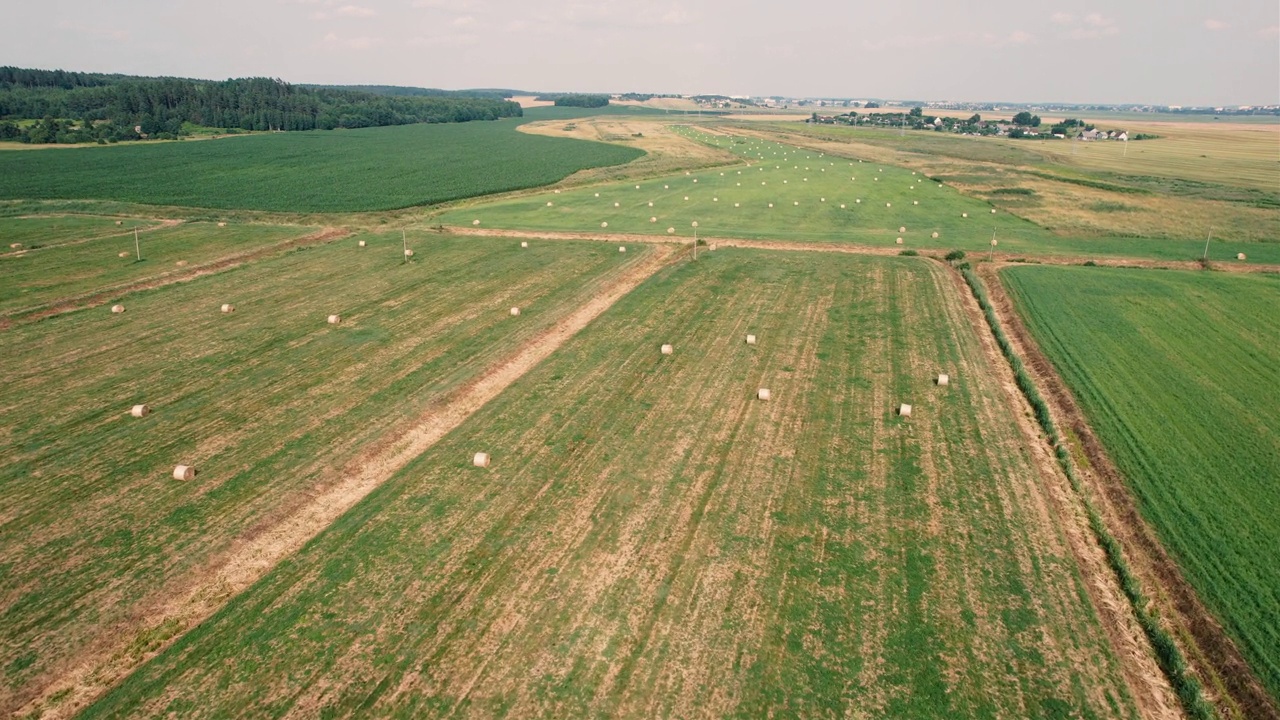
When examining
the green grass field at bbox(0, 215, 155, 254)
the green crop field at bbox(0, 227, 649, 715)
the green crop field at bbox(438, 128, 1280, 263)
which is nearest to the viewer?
the green crop field at bbox(0, 227, 649, 715)

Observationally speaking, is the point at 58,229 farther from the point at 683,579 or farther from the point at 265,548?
the point at 683,579

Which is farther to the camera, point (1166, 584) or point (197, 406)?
point (197, 406)

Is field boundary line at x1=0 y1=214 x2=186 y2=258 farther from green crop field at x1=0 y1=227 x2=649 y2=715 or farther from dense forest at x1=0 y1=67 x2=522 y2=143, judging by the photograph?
dense forest at x1=0 y1=67 x2=522 y2=143

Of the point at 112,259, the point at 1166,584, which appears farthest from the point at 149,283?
the point at 1166,584

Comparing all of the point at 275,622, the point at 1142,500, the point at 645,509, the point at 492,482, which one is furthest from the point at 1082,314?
the point at 275,622

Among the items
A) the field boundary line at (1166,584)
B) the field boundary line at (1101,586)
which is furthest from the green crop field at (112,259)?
the field boundary line at (1166,584)

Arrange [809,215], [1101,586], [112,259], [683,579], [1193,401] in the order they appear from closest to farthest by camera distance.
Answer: [683,579] < [1101,586] < [1193,401] < [112,259] < [809,215]

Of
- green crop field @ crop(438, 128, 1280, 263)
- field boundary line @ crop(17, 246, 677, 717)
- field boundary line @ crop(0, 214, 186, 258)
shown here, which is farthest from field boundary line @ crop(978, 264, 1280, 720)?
field boundary line @ crop(0, 214, 186, 258)
